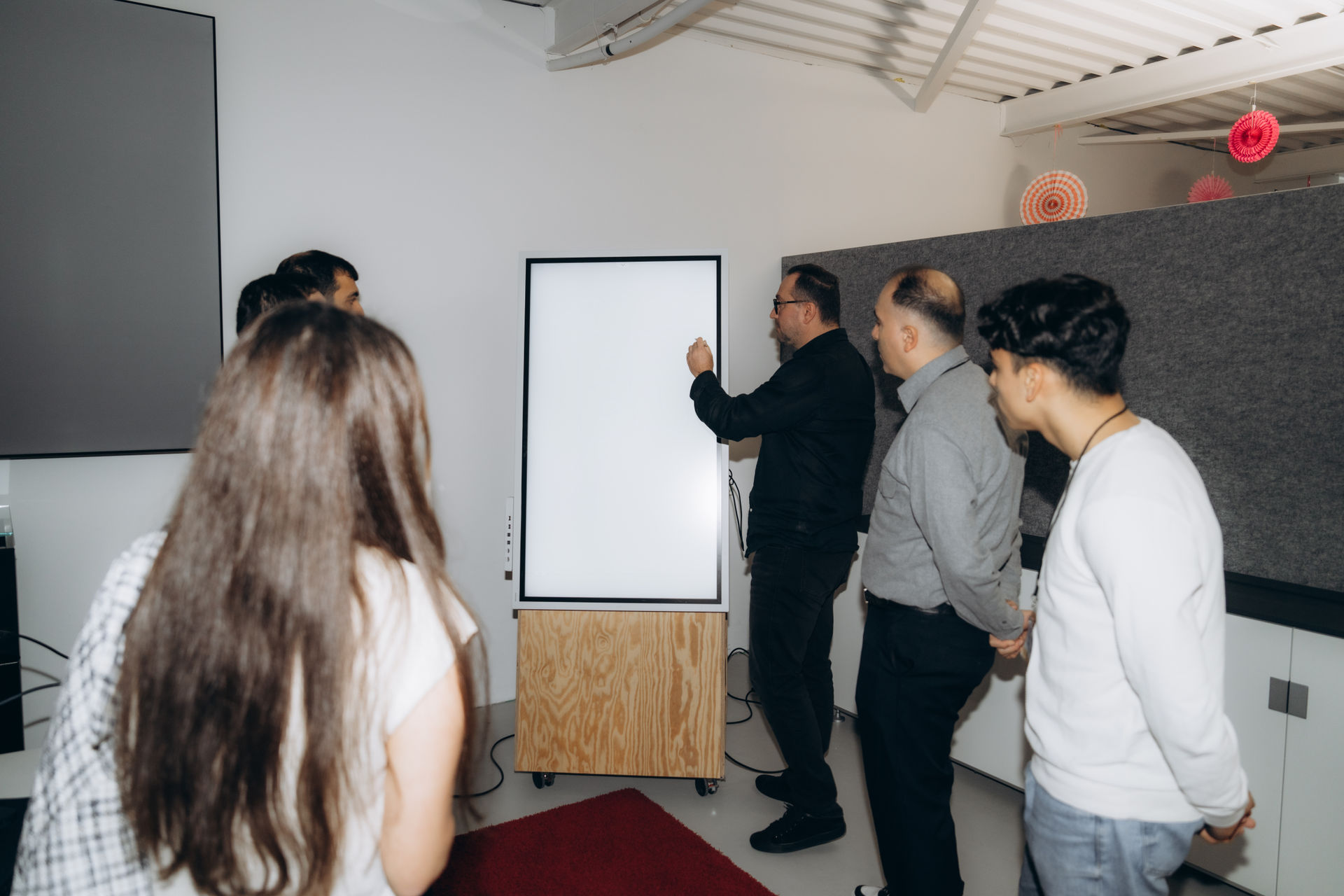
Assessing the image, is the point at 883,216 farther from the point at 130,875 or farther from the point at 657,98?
the point at 130,875

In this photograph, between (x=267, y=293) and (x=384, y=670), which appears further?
(x=267, y=293)

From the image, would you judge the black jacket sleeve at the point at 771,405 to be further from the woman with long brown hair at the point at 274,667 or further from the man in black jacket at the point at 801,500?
the woman with long brown hair at the point at 274,667

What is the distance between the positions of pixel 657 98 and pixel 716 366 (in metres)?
1.65

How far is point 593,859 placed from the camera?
208 centimetres

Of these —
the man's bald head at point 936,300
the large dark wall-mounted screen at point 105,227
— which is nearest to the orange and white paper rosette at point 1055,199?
the man's bald head at point 936,300

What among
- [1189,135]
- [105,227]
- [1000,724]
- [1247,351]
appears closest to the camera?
[1247,351]

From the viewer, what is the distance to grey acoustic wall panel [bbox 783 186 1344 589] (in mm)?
1815

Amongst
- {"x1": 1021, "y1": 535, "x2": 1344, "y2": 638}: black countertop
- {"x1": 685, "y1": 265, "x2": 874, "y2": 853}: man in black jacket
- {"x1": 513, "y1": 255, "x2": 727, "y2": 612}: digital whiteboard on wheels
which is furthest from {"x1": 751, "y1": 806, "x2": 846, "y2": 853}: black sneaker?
{"x1": 1021, "y1": 535, "x2": 1344, "y2": 638}: black countertop

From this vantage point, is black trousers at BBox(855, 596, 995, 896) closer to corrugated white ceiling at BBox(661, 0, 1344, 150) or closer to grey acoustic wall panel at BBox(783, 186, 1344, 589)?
grey acoustic wall panel at BBox(783, 186, 1344, 589)

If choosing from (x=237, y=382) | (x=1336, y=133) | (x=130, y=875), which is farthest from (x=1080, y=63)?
(x=130, y=875)

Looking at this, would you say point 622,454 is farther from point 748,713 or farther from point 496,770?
point 748,713

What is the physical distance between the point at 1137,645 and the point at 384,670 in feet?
2.90

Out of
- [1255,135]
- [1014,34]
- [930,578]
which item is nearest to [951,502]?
[930,578]

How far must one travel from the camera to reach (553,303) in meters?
2.36
